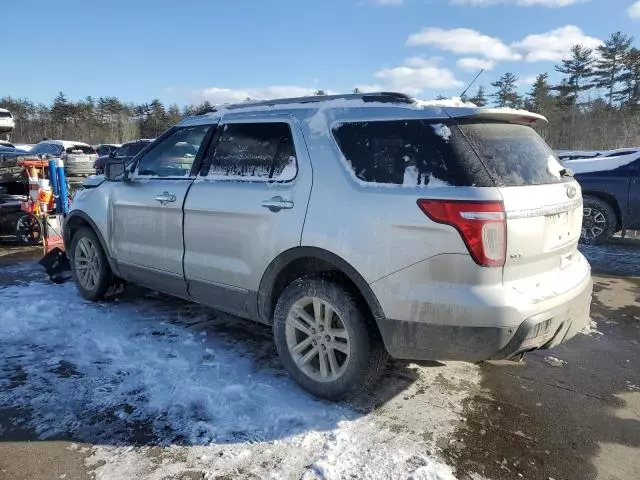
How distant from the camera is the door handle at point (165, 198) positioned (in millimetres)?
4009

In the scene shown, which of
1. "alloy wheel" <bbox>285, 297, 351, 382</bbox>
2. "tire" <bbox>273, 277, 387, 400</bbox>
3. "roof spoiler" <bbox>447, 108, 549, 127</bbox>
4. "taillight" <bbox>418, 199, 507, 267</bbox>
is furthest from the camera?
"alloy wheel" <bbox>285, 297, 351, 382</bbox>

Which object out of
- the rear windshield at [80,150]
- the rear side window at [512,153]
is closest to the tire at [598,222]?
the rear side window at [512,153]

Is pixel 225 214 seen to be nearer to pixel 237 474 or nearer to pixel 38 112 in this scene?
pixel 237 474

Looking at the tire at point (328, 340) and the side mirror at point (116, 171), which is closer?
the tire at point (328, 340)

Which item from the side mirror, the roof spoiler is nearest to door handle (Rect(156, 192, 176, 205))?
the side mirror

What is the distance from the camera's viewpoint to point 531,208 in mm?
2717

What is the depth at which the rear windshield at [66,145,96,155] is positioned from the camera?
61.9 ft

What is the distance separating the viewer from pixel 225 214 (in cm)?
357

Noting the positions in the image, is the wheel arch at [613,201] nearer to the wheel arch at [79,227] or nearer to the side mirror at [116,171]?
the side mirror at [116,171]

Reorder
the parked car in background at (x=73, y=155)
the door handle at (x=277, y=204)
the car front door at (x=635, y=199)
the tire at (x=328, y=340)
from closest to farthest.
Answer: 1. the tire at (x=328, y=340)
2. the door handle at (x=277, y=204)
3. the car front door at (x=635, y=199)
4. the parked car in background at (x=73, y=155)

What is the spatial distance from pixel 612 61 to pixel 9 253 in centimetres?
4847

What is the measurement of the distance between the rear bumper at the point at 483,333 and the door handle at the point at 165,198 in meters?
2.08

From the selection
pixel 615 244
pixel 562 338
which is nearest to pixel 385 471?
pixel 562 338

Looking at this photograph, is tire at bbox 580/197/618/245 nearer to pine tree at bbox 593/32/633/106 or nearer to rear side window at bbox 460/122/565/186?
rear side window at bbox 460/122/565/186
